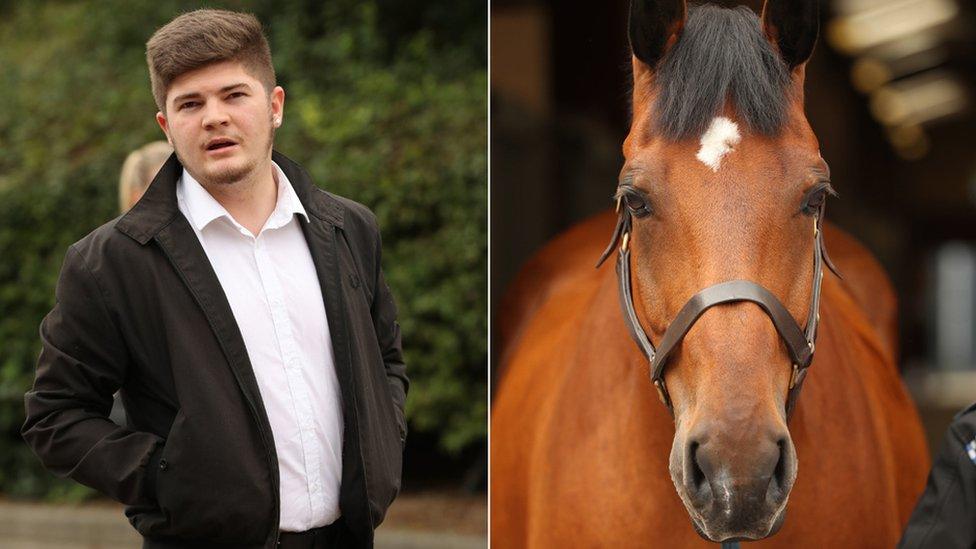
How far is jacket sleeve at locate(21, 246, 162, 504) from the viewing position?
6.79 ft

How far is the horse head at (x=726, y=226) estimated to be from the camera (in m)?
2.04

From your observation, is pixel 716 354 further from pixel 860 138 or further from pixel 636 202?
pixel 860 138

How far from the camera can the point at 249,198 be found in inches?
89.6

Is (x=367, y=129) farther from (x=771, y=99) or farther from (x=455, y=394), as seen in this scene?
(x=771, y=99)

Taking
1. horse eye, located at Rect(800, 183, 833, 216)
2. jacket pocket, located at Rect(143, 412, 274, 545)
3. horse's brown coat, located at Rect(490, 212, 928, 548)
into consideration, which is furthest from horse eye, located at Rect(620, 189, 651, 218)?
jacket pocket, located at Rect(143, 412, 274, 545)

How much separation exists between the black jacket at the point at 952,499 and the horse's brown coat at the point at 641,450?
500mm

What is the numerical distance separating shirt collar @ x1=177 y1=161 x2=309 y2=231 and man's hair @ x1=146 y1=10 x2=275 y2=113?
16cm

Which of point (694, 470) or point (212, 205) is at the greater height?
point (212, 205)

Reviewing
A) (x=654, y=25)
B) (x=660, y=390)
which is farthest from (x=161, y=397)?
(x=654, y=25)

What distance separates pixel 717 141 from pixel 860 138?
31.9 feet

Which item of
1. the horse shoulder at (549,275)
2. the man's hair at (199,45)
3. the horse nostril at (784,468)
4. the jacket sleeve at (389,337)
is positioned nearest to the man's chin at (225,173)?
the man's hair at (199,45)

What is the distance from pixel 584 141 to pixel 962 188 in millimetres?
11780

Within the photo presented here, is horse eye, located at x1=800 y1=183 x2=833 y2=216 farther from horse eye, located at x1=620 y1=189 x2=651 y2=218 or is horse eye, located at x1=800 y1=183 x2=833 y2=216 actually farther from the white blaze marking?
horse eye, located at x1=620 y1=189 x2=651 y2=218

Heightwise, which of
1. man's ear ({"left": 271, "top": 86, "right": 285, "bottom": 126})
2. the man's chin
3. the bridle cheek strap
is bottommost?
the bridle cheek strap
